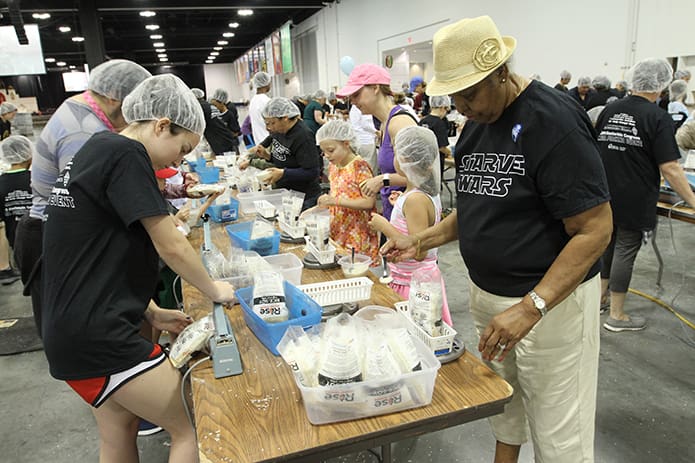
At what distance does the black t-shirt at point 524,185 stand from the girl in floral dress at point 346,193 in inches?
48.0

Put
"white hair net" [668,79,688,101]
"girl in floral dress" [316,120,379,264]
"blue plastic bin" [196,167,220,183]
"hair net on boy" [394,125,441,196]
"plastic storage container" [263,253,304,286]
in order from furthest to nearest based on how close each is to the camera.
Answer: "white hair net" [668,79,688,101]
"blue plastic bin" [196,167,220,183]
"girl in floral dress" [316,120,379,264]
"hair net on boy" [394,125,441,196]
"plastic storage container" [263,253,304,286]

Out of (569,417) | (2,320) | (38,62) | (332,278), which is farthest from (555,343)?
(38,62)

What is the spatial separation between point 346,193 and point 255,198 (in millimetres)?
904

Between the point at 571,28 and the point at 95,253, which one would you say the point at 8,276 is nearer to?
the point at 95,253

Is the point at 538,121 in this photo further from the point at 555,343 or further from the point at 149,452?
the point at 149,452

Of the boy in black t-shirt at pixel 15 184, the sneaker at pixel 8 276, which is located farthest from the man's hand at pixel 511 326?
the sneaker at pixel 8 276

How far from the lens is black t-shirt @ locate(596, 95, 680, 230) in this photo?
9.07ft

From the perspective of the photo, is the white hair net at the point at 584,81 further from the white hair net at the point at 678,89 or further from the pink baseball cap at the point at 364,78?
the pink baseball cap at the point at 364,78

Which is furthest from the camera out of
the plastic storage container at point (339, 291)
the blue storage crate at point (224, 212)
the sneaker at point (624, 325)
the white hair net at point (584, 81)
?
the white hair net at point (584, 81)

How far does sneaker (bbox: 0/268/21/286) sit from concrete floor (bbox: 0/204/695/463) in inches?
71.5

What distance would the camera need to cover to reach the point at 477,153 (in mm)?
1396

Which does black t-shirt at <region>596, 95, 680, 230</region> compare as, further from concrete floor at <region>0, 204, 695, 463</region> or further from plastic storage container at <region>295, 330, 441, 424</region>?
plastic storage container at <region>295, 330, 441, 424</region>

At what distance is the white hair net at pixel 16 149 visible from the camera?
159 inches

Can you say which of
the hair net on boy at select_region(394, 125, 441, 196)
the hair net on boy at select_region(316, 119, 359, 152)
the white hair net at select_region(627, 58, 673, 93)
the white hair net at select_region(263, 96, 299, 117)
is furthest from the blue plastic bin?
the white hair net at select_region(627, 58, 673, 93)
